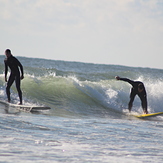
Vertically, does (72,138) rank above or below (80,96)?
below

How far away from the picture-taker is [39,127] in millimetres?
7359

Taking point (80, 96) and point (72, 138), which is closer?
point (72, 138)

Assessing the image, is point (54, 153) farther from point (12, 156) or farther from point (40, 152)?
point (12, 156)

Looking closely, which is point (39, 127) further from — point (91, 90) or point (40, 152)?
point (91, 90)

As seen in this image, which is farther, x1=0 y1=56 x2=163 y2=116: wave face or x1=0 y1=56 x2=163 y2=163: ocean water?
x1=0 y1=56 x2=163 y2=116: wave face

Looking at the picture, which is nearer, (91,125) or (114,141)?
(114,141)

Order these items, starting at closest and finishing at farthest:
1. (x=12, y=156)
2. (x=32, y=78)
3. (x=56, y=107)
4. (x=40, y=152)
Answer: (x=12, y=156) < (x=40, y=152) < (x=56, y=107) < (x=32, y=78)

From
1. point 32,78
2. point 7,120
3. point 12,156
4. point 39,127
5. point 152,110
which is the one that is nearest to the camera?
point 12,156

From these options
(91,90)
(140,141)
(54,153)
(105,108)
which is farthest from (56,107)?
(54,153)

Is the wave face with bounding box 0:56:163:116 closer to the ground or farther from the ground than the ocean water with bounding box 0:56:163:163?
farther from the ground

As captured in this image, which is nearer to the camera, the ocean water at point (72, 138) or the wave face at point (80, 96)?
the ocean water at point (72, 138)

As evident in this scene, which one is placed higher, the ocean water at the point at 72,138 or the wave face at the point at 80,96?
the wave face at the point at 80,96

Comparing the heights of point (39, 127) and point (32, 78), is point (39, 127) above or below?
below

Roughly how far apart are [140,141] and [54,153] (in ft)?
7.36
